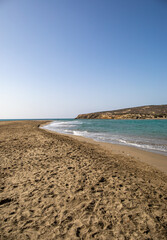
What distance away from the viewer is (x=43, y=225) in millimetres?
2818

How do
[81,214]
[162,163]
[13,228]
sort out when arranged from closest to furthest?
[13,228] → [81,214] → [162,163]

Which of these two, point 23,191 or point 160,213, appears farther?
point 23,191

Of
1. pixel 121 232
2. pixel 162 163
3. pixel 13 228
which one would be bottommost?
pixel 162 163

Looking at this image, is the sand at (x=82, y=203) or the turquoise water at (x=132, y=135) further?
the turquoise water at (x=132, y=135)

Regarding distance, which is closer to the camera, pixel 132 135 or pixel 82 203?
pixel 82 203

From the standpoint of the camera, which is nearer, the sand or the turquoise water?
the sand

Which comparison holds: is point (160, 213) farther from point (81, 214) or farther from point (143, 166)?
point (143, 166)

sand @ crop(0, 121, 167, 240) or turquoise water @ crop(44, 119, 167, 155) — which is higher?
sand @ crop(0, 121, 167, 240)

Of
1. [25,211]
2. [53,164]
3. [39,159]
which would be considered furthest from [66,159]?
[25,211]

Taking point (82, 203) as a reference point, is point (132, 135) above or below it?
below

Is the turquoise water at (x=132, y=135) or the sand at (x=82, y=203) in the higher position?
the sand at (x=82, y=203)

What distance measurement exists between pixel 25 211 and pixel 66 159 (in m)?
4.08

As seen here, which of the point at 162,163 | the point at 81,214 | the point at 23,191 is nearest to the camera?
the point at 81,214

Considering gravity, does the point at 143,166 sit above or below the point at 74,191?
below
